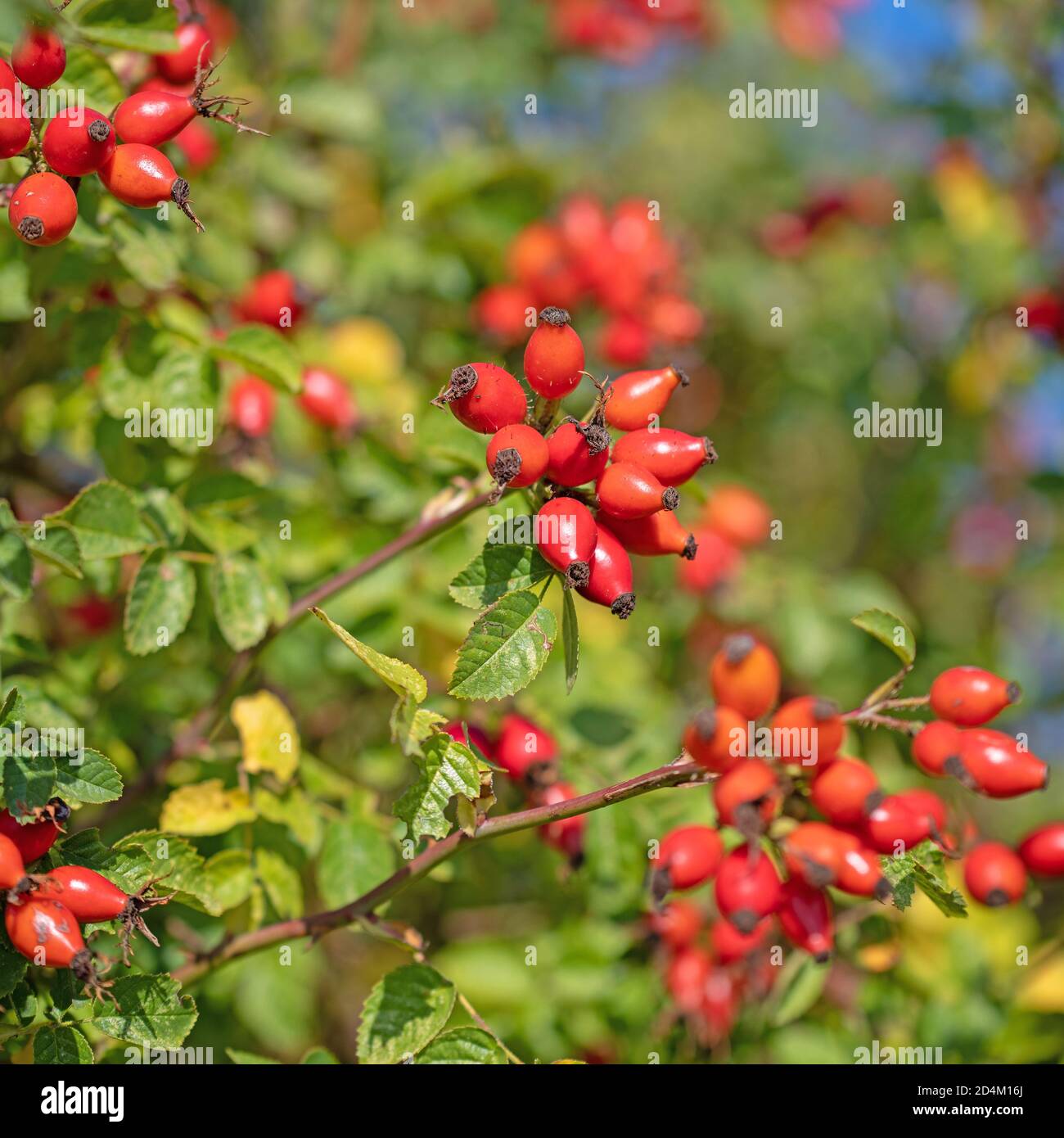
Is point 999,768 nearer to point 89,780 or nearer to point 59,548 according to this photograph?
point 89,780

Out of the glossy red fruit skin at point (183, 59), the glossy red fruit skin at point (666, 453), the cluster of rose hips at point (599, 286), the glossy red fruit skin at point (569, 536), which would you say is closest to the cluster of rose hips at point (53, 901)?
the glossy red fruit skin at point (569, 536)

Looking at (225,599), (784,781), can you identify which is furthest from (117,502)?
(784,781)

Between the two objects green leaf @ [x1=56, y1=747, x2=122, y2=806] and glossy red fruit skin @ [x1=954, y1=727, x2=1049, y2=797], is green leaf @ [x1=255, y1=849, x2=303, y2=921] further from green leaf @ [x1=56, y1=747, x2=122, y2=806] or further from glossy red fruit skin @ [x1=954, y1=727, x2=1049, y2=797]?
glossy red fruit skin @ [x1=954, y1=727, x2=1049, y2=797]

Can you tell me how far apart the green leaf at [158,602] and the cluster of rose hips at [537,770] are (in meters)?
0.70

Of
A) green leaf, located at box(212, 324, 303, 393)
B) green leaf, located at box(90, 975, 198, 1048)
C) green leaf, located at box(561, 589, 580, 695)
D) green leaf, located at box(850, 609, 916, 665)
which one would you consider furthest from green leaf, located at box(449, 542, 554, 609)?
green leaf, located at box(212, 324, 303, 393)

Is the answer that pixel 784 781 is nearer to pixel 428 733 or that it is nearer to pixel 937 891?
pixel 937 891

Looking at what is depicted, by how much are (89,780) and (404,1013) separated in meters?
0.72

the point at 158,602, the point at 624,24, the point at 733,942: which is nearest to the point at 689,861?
the point at 733,942

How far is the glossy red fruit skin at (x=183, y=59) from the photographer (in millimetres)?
2488

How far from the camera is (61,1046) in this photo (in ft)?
5.94

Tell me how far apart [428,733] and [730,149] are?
504cm

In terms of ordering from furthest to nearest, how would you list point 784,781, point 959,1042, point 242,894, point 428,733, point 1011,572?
point 1011,572 → point 959,1042 → point 242,894 → point 784,781 → point 428,733

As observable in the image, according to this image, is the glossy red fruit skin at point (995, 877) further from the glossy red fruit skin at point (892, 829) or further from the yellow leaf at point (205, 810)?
the yellow leaf at point (205, 810)

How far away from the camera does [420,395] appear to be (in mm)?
3699
